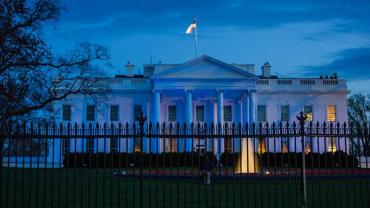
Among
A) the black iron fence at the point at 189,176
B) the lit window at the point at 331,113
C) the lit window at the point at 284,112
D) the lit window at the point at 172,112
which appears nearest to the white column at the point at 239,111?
the lit window at the point at 284,112

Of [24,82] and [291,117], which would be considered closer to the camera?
[24,82]

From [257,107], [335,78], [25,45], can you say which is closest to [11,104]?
[25,45]

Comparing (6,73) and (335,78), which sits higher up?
(335,78)

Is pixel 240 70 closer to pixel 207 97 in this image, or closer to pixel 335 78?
pixel 207 97

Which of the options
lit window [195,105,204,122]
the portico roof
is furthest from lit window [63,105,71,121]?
lit window [195,105,204,122]

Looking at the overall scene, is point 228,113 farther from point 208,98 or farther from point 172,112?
point 172,112

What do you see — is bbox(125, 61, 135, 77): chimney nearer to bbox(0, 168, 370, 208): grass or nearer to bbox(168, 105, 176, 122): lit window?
bbox(168, 105, 176, 122): lit window

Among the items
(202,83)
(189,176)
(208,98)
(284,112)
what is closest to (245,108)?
(208,98)

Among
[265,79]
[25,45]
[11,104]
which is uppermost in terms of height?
[265,79]

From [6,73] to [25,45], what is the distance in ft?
4.63

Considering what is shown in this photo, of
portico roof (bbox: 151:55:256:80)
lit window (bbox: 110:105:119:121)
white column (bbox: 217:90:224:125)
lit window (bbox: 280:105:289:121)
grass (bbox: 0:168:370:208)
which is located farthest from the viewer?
lit window (bbox: 280:105:289:121)

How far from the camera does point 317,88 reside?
181ft

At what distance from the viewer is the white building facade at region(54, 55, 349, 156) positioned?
164ft

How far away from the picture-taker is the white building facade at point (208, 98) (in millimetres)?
49906
